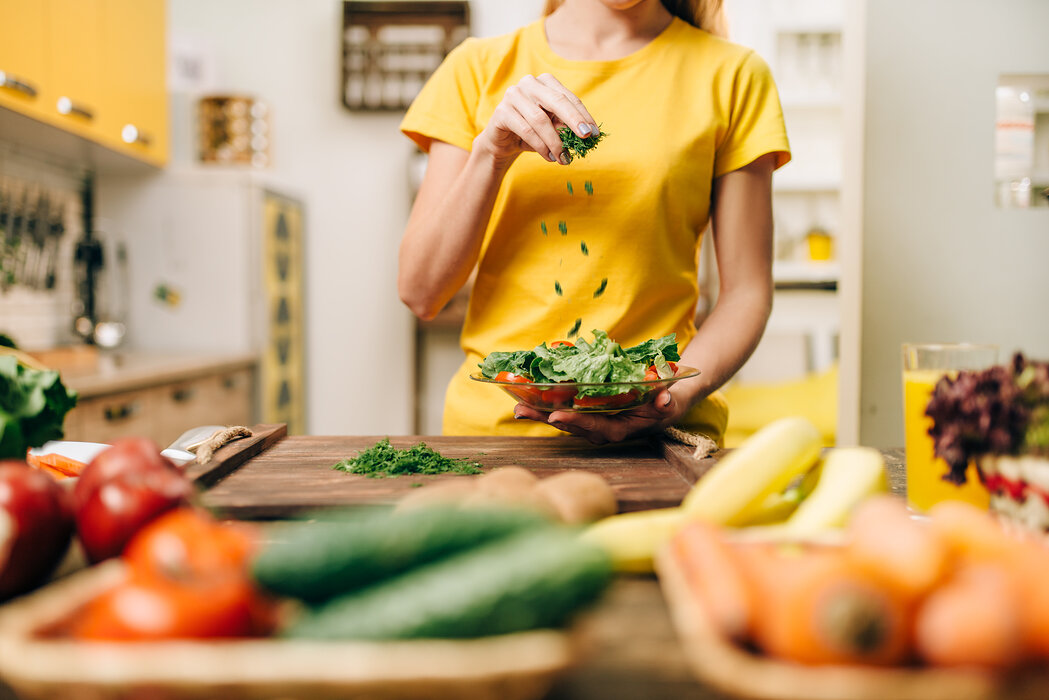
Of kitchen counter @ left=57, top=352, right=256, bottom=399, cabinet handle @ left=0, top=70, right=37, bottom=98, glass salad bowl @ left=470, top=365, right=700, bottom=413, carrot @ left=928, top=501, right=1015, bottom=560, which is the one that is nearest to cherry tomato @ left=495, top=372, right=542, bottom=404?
glass salad bowl @ left=470, top=365, right=700, bottom=413

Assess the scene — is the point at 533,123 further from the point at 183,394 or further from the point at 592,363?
the point at 183,394

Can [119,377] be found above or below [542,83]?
below

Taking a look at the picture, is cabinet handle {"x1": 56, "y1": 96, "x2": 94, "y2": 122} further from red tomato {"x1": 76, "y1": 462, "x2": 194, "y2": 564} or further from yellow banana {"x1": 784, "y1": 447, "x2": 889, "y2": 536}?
yellow banana {"x1": 784, "y1": 447, "x2": 889, "y2": 536}

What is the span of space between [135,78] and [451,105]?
2.00 meters

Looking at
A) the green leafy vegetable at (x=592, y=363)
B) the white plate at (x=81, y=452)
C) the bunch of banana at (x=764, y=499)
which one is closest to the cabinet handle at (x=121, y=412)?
the white plate at (x=81, y=452)

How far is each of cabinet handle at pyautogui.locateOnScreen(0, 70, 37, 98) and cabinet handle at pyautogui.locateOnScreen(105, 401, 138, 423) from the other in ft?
2.80

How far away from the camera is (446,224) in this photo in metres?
1.21

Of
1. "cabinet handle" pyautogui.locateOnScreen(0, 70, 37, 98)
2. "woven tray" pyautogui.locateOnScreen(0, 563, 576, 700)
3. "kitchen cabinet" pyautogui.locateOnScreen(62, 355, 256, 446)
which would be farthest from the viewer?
"kitchen cabinet" pyautogui.locateOnScreen(62, 355, 256, 446)

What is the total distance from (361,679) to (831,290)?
12.3 feet

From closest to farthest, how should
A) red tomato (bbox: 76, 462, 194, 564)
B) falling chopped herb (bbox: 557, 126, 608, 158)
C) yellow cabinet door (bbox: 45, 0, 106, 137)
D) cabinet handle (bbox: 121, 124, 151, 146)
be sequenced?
red tomato (bbox: 76, 462, 194, 564) → falling chopped herb (bbox: 557, 126, 608, 158) → yellow cabinet door (bbox: 45, 0, 106, 137) → cabinet handle (bbox: 121, 124, 151, 146)

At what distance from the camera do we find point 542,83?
1021 mm

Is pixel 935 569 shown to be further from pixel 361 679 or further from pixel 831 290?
pixel 831 290

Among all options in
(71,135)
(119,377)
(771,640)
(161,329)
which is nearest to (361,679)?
(771,640)

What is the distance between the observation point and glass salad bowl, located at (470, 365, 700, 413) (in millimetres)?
907
